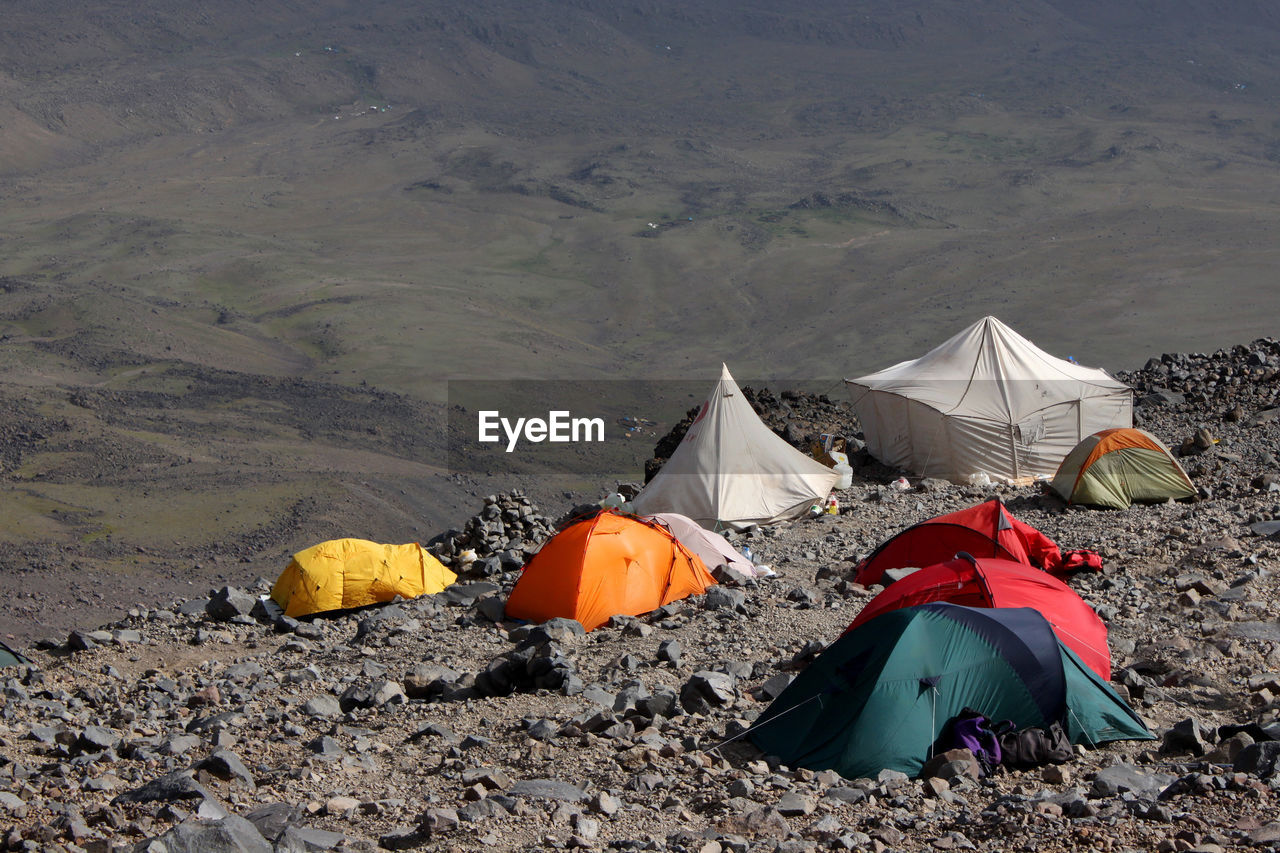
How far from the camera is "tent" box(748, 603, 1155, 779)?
25.0 ft

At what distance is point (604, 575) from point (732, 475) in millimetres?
5779

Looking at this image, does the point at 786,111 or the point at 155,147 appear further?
the point at 786,111

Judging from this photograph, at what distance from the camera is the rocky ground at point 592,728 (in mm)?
6324

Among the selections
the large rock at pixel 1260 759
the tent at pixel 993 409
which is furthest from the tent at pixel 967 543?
the tent at pixel 993 409

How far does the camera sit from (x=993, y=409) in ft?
63.7

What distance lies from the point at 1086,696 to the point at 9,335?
47.7 meters

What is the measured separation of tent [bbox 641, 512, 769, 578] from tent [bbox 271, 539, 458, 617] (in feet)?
10.1

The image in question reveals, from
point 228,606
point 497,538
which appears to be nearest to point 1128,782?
point 228,606

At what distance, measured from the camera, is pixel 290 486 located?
29.9 metres

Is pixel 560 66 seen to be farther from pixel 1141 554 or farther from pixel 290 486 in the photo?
pixel 1141 554

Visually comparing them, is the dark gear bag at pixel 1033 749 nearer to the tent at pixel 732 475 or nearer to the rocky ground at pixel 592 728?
the rocky ground at pixel 592 728

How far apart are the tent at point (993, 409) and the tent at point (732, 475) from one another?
216 cm

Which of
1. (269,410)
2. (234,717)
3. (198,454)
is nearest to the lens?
(234,717)

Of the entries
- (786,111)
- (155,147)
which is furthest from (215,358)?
(786,111)
